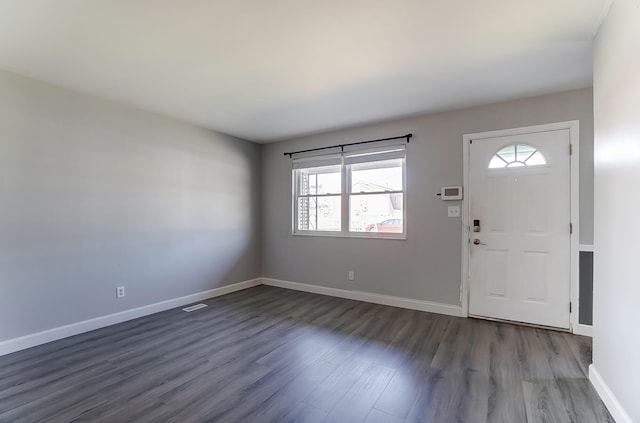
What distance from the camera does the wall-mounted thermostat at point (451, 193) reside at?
3.47m

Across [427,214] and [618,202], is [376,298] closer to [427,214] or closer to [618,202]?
[427,214]

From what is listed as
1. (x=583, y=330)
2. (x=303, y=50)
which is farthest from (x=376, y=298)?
(x=303, y=50)

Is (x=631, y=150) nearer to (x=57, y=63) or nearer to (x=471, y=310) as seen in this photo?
(x=471, y=310)

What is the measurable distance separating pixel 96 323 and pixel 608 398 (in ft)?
14.4

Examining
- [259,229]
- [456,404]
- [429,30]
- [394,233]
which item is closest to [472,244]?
[394,233]

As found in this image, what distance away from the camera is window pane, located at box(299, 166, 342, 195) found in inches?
179

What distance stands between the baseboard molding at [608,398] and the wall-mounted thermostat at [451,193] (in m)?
1.93

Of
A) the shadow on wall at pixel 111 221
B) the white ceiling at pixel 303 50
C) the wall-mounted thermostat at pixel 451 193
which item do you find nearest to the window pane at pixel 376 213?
the wall-mounted thermostat at pixel 451 193

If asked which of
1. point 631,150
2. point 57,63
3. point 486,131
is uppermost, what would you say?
point 57,63

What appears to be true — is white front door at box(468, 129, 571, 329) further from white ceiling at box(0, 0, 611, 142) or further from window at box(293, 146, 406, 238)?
window at box(293, 146, 406, 238)

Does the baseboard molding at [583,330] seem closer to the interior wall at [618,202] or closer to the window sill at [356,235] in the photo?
the interior wall at [618,202]

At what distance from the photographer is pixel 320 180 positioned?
471 cm

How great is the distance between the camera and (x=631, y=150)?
5.07ft

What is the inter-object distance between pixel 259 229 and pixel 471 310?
349 centimetres
